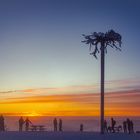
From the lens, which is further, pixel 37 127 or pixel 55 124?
pixel 37 127

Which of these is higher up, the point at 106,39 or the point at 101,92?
the point at 106,39

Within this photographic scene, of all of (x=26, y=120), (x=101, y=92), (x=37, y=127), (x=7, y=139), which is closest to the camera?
(x=7, y=139)

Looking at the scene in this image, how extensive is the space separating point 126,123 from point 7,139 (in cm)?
2671

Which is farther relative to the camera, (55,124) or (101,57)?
(55,124)

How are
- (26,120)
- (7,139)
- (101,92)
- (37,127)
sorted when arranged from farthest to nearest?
1. (37,127)
2. (26,120)
3. (101,92)
4. (7,139)

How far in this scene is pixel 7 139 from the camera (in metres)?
40.3

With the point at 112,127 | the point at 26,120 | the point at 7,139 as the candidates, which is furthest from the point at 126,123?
the point at 7,139

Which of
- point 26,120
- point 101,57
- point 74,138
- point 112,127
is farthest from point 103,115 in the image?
point 74,138

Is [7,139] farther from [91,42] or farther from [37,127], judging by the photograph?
[37,127]

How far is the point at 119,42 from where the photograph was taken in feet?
205

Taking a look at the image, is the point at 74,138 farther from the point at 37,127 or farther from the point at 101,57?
the point at 37,127

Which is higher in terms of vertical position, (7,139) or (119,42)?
(119,42)

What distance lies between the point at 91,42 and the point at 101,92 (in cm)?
600

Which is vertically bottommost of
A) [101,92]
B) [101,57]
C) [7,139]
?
[7,139]
